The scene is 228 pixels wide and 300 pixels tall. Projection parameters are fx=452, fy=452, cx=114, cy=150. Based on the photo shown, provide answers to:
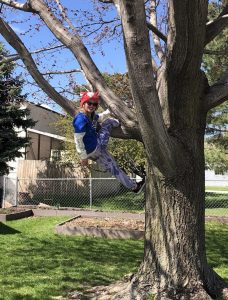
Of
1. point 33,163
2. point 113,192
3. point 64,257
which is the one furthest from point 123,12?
point 113,192

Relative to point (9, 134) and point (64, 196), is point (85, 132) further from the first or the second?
point (64, 196)

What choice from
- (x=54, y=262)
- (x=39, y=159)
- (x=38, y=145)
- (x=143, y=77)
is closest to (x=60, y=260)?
(x=54, y=262)

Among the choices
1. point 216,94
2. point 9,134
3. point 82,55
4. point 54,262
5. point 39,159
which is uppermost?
point 9,134

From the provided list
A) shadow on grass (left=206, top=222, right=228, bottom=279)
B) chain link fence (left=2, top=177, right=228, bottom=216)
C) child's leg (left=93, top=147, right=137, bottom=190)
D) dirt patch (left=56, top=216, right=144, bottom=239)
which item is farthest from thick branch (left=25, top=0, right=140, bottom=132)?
chain link fence (left=2, top=177, right=228, bottom=216)

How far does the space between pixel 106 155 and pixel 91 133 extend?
0.52 meters

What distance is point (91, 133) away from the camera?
5438mm

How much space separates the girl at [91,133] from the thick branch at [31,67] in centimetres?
30

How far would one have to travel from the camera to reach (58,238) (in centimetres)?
1146

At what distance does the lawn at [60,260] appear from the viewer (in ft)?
22.1

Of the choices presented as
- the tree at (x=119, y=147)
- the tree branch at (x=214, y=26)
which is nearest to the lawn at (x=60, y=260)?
the tree branch at (x=214, y=26)

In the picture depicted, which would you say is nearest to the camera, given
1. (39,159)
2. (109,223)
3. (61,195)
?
(109,223)

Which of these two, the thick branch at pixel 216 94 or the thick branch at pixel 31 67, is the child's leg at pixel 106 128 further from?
the thick branch at pixel 216 94

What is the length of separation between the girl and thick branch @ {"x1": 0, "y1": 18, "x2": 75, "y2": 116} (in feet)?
0.98

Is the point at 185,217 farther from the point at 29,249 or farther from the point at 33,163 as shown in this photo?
the point at 33,163
